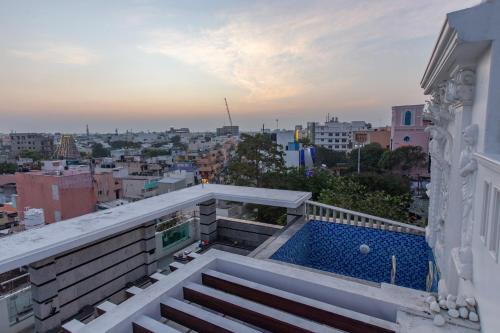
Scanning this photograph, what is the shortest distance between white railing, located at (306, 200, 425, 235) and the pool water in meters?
0.08

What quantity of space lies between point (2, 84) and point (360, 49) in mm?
17604

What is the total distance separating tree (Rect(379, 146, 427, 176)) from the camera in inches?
1041

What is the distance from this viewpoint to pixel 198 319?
53.7 inches

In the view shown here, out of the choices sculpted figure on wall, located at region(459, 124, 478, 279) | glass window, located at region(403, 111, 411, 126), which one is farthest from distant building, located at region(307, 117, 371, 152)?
sculpted figure on wall, located at region(459, 124, 478, 279)

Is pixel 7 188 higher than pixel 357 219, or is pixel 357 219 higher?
pixel 357 219

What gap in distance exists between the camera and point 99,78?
1452cm

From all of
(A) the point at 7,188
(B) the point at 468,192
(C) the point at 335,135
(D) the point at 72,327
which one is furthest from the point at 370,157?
(A) the point at 7,188

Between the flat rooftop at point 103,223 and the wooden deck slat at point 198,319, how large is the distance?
5.91 feet

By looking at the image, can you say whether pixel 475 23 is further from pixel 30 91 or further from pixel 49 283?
pixel 30 91

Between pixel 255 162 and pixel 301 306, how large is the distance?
13848 mm

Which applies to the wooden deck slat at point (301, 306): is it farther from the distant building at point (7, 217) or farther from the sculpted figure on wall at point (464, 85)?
the distant building at point (7, 217)

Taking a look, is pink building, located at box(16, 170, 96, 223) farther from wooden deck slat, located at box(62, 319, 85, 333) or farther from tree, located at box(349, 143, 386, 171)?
tree, located at box(349, 143, 386, 171)

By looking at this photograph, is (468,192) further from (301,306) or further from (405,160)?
(405,160)

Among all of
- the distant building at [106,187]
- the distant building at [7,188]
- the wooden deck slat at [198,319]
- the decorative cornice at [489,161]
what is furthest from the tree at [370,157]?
the distant building at [7,188]
